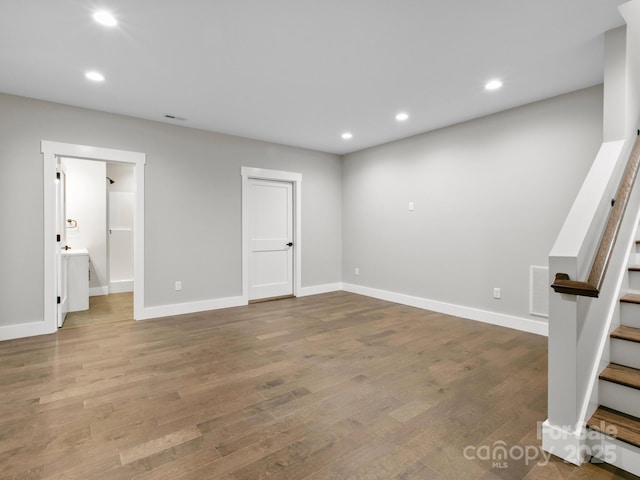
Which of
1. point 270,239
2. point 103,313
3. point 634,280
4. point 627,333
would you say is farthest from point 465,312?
point 103,313

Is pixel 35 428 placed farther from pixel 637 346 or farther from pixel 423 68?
pixel 423 68

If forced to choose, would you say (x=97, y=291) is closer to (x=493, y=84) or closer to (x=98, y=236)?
(x=98, y=236)

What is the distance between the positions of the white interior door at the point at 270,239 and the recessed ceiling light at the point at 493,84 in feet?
11.2

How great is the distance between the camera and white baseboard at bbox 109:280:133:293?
640cm

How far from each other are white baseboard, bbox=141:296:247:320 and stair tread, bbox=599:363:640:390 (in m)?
4.35

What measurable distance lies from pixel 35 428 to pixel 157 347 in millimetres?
1363

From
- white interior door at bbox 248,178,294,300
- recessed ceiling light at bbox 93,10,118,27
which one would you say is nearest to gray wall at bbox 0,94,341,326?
white interior door at bbox 248,178,294,300

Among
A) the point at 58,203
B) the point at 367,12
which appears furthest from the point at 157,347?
the point at 367,12

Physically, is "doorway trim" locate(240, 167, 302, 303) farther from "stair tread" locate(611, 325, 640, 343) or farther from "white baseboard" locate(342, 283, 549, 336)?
"stair tread" locate(611, 325, 640, 343)

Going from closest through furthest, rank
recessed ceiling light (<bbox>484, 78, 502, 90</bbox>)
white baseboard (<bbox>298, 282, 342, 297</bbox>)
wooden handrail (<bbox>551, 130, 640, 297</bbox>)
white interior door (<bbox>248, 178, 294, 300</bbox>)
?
wooden handrail (<bbox>551, 130, 640, 297</bbox>)
recessed ceiling light (<bbox>484, 78, 502, 90</bbox>)
white interior door (<bbox>248, 178, 294, 300</bbox>)
white baseboard (<bbox>298, 282, 342, 297</bbox>)

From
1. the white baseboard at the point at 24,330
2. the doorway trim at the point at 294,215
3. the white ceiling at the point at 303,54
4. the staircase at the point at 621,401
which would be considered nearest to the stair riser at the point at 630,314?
the staircase at the point at 621,401

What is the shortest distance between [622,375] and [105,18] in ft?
12.8

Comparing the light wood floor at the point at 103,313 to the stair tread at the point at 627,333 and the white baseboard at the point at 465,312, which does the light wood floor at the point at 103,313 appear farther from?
the stair tread at the point at 627,333

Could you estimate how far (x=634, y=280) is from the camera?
7.59 ft
